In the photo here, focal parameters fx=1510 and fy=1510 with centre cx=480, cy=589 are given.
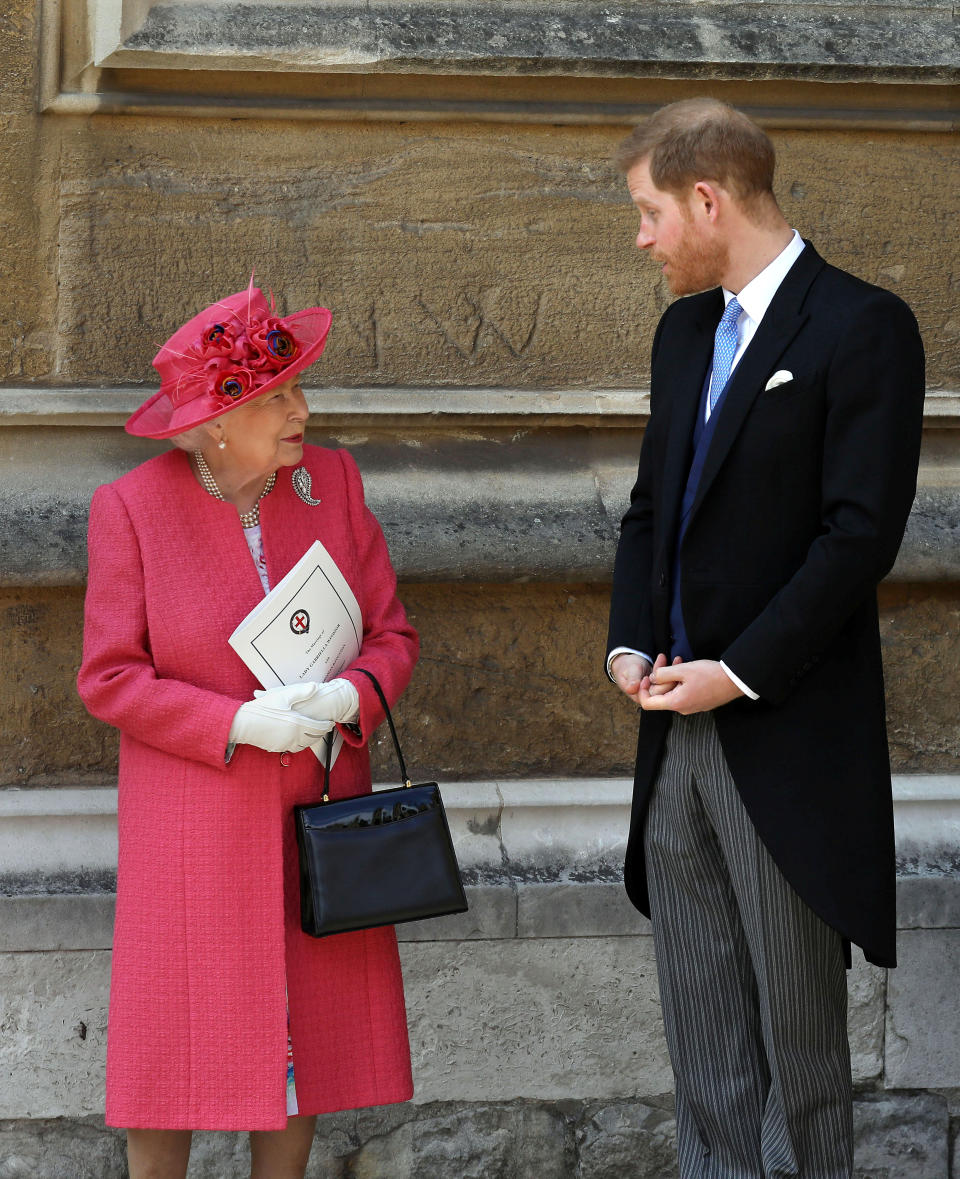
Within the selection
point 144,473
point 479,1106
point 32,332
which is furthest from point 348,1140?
point 32,332

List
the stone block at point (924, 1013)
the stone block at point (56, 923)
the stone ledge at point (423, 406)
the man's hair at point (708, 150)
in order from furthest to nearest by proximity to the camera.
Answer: the stone block at point (924, 1013)
the stone ledge at point (423, 406)
the stone block at point (56, 923)
the man's hair at point (708, 150)

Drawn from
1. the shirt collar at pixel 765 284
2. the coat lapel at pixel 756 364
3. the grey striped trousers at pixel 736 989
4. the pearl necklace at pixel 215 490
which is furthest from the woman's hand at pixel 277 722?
the shirt collar at pixel 765 284

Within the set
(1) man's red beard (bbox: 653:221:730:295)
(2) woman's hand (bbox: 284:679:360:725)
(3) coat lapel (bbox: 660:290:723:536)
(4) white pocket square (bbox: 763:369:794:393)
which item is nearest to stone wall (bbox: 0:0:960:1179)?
(2) woman's hand (bbox: 284:679:360:725)

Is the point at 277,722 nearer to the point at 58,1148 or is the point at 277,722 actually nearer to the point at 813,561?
the point at 813,561

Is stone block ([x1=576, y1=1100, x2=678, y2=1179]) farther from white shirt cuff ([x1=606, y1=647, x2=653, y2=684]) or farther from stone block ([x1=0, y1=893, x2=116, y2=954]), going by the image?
white shirt cuff ([x1=606, y1=647, x2=653, y2=684])

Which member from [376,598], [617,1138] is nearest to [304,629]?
[376,598]

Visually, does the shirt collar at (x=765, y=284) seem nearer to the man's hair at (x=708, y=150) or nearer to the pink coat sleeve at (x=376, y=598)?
the man's hair at (x=708, y=150)

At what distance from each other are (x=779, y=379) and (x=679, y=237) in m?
0.31

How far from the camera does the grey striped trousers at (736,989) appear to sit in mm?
2395

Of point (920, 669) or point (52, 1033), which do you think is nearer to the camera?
point (52, 1033)

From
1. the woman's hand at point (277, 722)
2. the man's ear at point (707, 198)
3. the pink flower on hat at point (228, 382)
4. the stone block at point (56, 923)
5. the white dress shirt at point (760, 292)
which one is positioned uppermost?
the man's ear at point (707, 198)

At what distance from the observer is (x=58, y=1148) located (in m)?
3.33

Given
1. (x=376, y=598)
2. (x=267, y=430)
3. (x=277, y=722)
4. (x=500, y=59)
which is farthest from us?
(x=500, y=59)

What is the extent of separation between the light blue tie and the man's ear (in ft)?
0.49
